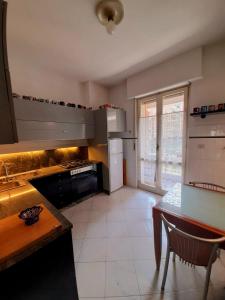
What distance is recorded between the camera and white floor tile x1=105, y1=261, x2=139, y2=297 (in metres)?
1.32

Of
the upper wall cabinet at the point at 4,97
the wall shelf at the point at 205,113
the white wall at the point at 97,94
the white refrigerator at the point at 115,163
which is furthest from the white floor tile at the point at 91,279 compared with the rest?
the white wall at the point at 97,94

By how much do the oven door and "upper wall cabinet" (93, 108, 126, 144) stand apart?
0.79 metres

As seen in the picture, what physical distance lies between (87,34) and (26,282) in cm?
249

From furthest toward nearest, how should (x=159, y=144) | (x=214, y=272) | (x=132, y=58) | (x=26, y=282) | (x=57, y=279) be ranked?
1. (x=159, y=144)
2. (x=132, y=58)
3. (x=214, y=272)
4. (x=57, y=279)
5. (x=26, y=282)

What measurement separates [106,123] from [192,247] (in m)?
2.46

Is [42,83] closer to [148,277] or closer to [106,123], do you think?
[106,123]

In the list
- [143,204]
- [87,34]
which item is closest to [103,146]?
[143,204]

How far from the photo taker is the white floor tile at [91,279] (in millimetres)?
1316

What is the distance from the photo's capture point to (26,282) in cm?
81

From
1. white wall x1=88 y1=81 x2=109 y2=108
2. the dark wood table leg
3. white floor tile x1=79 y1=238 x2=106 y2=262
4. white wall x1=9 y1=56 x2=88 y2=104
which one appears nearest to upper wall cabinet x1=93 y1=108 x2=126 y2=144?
white wall x1=88 y1=81 x2=109 y2=108

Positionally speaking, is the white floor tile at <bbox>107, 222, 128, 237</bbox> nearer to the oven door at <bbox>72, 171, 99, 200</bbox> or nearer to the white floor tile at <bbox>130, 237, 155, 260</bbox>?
the white floor tile at <bbox>130, 237, 155, 260</bbox>

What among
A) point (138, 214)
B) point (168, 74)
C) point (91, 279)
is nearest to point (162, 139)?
point (168, 74)

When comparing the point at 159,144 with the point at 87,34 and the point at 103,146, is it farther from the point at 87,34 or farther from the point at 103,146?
the point at 87,34

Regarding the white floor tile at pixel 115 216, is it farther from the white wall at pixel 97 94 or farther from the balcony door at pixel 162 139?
the white wall at pixel 97 94
